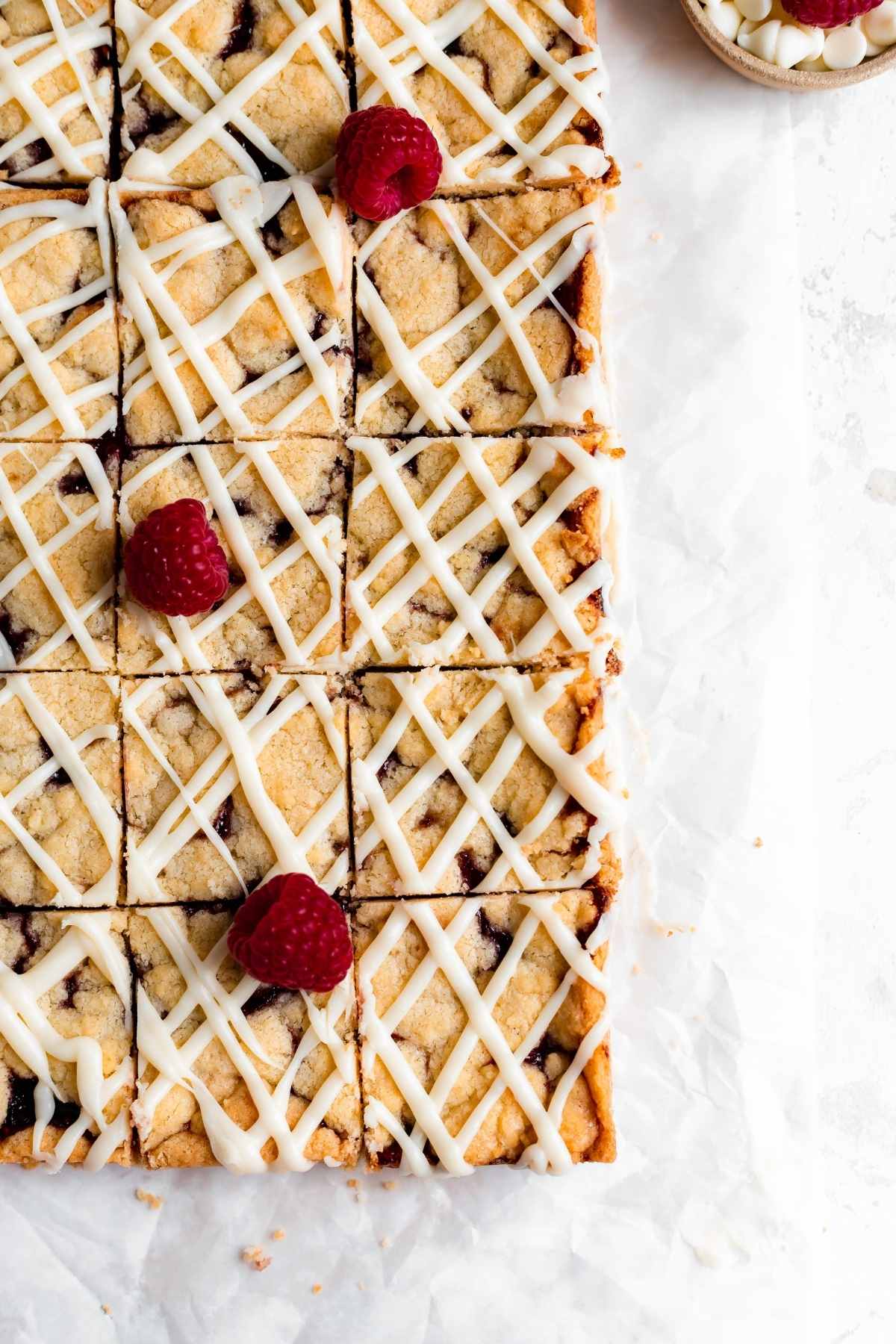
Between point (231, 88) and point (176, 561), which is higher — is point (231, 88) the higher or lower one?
the higher one

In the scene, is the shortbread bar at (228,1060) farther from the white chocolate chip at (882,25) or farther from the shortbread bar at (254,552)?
the white chocolate chip at (882,25)

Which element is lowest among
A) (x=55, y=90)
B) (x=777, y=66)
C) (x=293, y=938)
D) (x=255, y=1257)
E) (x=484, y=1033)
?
(x=255, y=1257)

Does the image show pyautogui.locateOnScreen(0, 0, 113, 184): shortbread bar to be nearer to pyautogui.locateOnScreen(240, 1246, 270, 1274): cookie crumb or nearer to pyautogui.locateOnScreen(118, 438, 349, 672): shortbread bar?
pyautogui.locateOnScreen(118, 438, 349, 672): shortbread bar

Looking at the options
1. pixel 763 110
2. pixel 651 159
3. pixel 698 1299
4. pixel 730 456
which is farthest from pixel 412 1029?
pixel 763 110

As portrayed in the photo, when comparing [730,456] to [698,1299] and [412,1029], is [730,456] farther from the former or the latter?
[698,1299]

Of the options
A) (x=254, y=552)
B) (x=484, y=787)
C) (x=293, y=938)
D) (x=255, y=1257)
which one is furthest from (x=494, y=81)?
(x=255, y=1257)

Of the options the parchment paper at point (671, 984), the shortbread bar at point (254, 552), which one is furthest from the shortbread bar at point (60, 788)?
the parchment paper at point (671, 984)

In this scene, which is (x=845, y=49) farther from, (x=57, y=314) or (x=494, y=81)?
(x=57, y=314)
